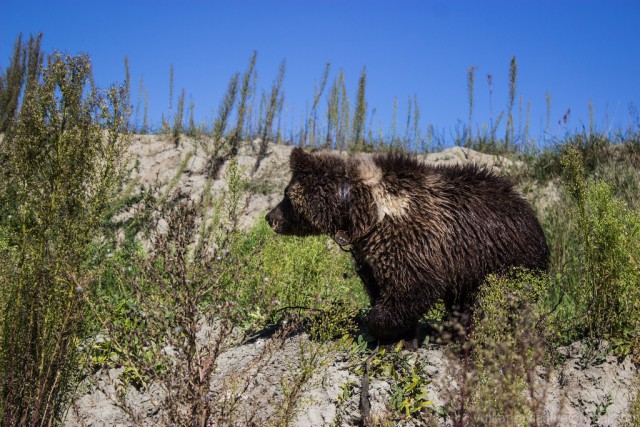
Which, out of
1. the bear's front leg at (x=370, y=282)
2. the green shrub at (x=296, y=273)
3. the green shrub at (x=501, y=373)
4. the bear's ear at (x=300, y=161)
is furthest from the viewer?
the green shrub at (x=296, y=273)

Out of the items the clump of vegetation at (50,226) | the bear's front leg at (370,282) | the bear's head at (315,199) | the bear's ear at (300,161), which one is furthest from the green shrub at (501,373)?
the clump of vegetation at (50,226)

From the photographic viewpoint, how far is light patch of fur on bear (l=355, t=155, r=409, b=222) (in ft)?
14.1

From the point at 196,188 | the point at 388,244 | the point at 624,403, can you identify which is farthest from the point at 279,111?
the point at 624,403

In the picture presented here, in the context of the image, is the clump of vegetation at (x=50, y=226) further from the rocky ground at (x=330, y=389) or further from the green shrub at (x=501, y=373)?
the green shrub at (x=501, y=373)

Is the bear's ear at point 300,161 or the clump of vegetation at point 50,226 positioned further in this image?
the bear's ear at point 300,161

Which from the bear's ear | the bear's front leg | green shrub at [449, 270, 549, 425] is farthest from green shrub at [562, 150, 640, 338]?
the bear's ear

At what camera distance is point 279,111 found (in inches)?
457

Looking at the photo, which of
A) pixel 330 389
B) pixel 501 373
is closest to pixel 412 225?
pixel 330 389

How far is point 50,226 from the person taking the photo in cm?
352

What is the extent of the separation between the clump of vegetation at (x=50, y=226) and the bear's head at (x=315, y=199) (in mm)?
1487

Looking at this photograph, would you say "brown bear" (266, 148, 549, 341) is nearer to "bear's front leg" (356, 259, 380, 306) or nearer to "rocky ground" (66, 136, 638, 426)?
"bear's front leg" (356, 259, 380, 306)

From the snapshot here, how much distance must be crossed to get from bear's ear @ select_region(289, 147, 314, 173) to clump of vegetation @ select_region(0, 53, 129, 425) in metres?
1.47

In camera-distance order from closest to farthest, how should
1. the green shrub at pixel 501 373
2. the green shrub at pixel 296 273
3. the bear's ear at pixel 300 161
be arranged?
the green shrub at pixel 501 373, the bear's ear at pixel 300 161, the green shrub at pixel 296 273

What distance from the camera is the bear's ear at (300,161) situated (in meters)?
4.67
